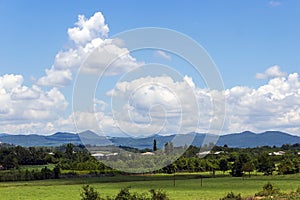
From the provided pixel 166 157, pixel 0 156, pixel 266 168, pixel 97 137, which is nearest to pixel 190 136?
pixel 97 137

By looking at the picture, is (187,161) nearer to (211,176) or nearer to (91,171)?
(211,176)

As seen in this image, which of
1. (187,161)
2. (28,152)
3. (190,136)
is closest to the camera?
(190,136)

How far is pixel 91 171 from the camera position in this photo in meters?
82.6

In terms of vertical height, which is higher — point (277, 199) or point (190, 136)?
point (190, 136)

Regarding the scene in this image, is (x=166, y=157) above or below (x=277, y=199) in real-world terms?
above

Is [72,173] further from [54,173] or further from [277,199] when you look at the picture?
[277,199]

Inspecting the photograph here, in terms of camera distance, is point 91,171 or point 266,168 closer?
point 91,171

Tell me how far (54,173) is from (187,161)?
2256 cm

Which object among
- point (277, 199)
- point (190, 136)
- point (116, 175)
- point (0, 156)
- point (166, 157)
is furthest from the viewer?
point (0, 156)

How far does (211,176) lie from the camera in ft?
277

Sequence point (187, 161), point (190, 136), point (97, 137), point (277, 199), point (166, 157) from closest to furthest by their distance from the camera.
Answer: point (97, 137) < point (190, 136) < point (277, 199) < point (166, 157) < point (187, 161)

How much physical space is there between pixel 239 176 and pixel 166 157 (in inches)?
1849

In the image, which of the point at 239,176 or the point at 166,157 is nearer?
the point at 166,157

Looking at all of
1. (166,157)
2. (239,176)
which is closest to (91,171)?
(239,176)
